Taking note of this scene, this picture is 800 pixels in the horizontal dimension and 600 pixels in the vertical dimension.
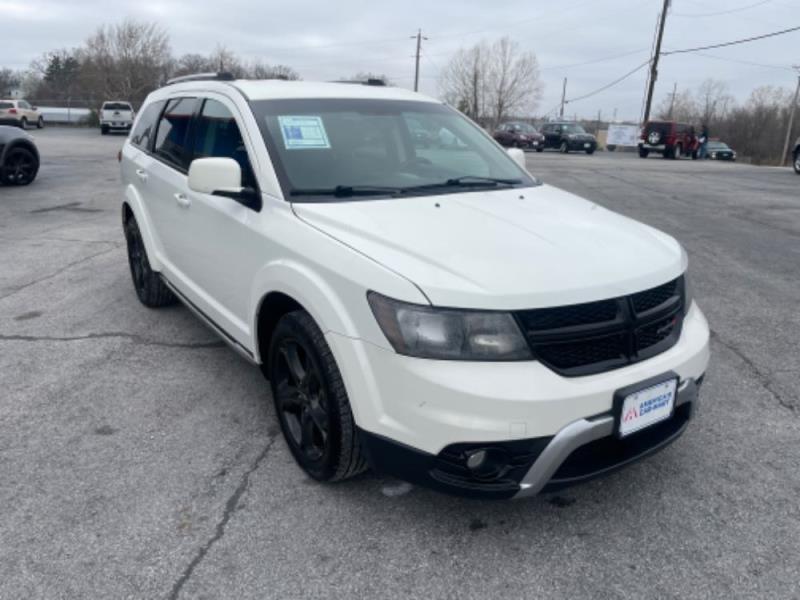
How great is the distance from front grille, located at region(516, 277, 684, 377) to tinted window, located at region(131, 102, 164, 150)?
3743mm

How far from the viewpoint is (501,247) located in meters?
2.60

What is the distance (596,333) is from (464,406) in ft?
1.91

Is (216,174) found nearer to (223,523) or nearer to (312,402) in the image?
(312,402)

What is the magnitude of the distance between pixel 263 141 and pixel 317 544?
192 centimetres

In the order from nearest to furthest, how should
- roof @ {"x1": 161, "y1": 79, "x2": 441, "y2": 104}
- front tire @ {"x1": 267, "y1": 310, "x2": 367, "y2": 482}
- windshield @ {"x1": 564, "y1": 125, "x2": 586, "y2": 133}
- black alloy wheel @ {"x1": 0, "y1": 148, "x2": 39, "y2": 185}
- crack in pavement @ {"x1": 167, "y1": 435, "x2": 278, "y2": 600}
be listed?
crack in pavement @ {"x1": 167, "y1": 435, "x2": 278, "y2": 600} → front tire @ {"x1": 267, "y1": 310, "x2": 367, "y2": 482} → roof @ {"x1": 161, "y1": 79, "x2": 441, "y2": 104} → black alloy wheel @ {"x1": 0, "y1": 148, "x2": 39, "y2": 185} → windshield @ {"x1": 564, "y1": 125, "x2": 586, "y2": 133}

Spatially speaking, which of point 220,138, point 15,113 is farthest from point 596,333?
point 15,113

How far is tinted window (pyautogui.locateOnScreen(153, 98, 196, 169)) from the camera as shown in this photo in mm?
4219

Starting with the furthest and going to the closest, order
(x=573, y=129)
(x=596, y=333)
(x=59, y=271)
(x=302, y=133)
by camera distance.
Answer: (x=573, y=129), (x=59, y=271), (x=302, y=133), (x=596, y=333)

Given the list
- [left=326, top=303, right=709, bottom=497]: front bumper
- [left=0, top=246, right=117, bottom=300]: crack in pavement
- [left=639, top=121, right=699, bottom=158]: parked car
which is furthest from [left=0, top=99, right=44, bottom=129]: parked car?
[left=326, top=303, right=709, bottom=497]: front bumper

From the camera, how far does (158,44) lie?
55688 mm

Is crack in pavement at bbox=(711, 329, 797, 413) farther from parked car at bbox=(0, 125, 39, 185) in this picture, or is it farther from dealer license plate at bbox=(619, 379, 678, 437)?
parked car at bbox=(0, 125, 39, 185)

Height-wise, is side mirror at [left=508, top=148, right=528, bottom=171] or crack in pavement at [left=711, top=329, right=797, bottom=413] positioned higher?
side mirror at [left=508, top=148, right=528, bottom=171]

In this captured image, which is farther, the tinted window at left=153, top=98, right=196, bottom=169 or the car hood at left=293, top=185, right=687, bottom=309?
the tinted window at left=153, top=98, right=196, bottom=169

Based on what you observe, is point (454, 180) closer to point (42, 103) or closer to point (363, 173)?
point (363, 173)
